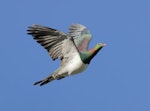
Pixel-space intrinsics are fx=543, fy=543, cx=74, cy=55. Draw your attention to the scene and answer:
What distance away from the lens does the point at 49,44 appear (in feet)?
54.0

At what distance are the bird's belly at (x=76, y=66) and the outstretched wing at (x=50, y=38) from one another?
0.66 metres

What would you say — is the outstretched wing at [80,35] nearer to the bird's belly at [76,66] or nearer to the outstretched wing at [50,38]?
the outstretched wing at [50,38]

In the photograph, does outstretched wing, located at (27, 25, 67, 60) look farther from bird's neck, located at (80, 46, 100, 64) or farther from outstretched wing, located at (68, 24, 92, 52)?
outstretched wing, located at (68, 24, 92, 52)

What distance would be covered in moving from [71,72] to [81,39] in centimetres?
321

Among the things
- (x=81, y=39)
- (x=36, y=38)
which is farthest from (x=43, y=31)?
(x=81, y=39)

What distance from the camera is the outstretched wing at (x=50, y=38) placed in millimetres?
15992

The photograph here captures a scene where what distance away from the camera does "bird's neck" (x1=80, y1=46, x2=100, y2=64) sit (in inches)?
628

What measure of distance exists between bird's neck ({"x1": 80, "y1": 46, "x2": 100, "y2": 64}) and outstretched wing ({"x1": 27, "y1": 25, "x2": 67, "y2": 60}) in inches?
29.6

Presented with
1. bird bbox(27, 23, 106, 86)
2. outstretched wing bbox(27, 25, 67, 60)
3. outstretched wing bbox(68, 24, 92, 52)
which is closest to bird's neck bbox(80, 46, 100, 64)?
bird bbox(27, 23, 106, 86)

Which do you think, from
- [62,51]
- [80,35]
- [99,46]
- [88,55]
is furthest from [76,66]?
[80,35]

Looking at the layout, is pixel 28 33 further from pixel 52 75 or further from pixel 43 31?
pixel 52 75

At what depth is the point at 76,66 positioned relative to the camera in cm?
1584

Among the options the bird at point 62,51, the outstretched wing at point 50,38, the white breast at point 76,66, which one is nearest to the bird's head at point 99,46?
the bird at point 62,51

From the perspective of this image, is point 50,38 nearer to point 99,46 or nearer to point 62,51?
point 62,51
